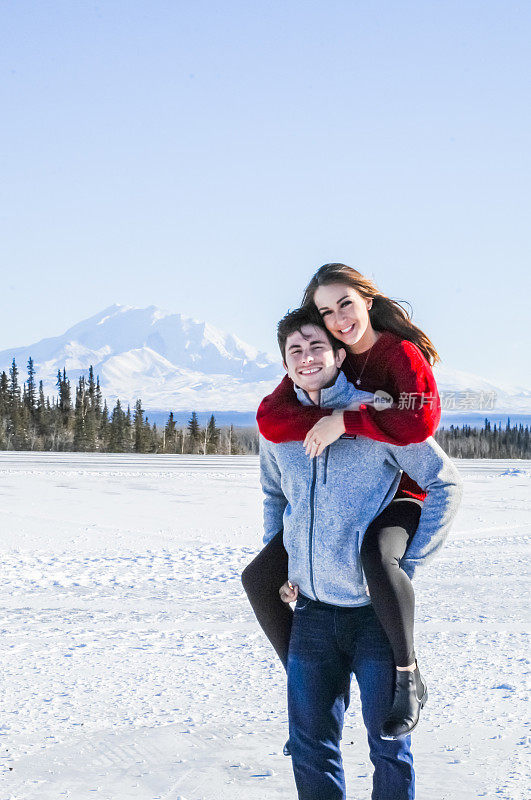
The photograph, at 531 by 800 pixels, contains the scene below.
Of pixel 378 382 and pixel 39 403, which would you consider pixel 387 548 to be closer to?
pixel 378 382

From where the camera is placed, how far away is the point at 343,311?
2414mm

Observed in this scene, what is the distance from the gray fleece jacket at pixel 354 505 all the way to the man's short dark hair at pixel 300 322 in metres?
0.35

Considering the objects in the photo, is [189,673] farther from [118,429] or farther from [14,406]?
[14,406]

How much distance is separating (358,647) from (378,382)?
80 cm

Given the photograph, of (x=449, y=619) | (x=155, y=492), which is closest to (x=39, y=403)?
(x=155, y=492)

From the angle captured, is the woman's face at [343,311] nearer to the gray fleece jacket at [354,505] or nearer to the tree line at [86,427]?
the gray fleece jacket at [354,505]

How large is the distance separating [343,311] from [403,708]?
1.15m

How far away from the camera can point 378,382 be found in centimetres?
245

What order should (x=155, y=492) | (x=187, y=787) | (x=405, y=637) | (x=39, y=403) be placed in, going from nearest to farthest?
(x=405, y=637)
(x=187, y=787)
(x=155, y=492)
(x=39, y=403)

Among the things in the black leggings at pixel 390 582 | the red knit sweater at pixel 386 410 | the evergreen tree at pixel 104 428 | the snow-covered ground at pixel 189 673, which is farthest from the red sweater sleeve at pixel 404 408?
the evergreen tree at pixel 104 428

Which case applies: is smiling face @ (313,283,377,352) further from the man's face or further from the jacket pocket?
the jacket pocket

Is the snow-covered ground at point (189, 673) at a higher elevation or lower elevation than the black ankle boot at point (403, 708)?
lower

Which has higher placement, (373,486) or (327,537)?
(373,486)

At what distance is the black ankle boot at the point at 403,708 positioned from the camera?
212 cm
